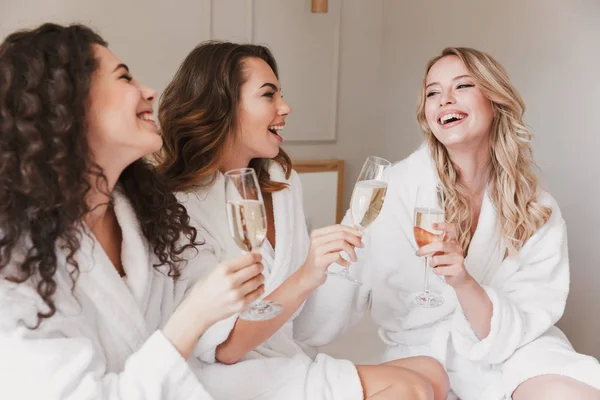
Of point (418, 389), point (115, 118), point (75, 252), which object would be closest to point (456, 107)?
point (418, 389)

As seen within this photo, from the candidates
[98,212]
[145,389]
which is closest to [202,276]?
[98,212]

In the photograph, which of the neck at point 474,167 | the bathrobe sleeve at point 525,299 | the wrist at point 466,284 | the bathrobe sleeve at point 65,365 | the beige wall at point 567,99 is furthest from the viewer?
the beige wall at point 567,99

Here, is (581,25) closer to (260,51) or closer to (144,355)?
(260,51)

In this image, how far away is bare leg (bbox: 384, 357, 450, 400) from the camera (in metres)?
1.56

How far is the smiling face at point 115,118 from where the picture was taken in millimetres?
1221

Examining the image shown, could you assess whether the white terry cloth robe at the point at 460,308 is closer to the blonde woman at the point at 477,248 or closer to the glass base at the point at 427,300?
the blonde woman at the point at 477,248

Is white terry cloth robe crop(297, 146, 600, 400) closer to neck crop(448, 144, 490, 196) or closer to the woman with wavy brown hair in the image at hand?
neck crop(448, 144, 490, 196)

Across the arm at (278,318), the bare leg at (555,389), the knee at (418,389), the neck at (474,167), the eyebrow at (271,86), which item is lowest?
the bare leg at (555,389)

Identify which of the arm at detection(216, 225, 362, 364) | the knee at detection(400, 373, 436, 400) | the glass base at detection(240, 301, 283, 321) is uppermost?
the glass base at detection(240, 301, 283, 321)

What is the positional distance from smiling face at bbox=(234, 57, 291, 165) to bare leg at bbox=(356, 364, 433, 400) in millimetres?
736

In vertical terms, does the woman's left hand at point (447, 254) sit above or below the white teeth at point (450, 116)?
below

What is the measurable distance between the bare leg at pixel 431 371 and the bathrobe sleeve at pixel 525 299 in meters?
0.21

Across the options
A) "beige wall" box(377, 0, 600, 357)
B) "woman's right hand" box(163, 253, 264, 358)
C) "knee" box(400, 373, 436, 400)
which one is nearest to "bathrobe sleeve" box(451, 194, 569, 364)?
"knee" box(400, 373, 436, 400)

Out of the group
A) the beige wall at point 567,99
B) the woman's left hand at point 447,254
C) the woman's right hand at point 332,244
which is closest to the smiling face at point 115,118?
the woman's right hand at point 332,244
